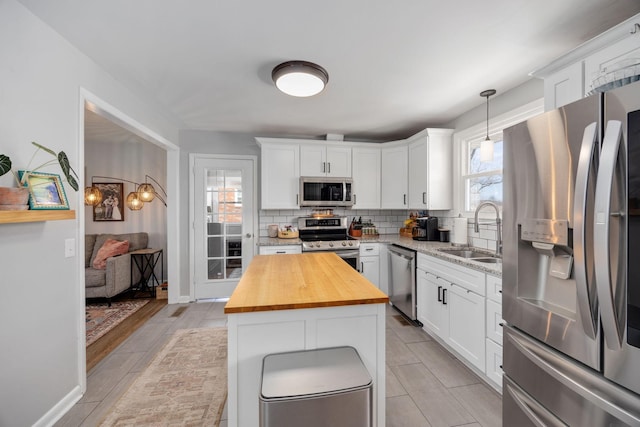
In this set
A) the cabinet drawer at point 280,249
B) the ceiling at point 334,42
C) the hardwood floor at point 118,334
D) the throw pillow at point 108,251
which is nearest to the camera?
the ceiling at point 334,42

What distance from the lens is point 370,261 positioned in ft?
12.2

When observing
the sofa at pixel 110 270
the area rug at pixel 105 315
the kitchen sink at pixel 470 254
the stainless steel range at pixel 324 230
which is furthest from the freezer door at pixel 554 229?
the sofa at pixel 110 270

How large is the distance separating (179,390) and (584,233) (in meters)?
2.57

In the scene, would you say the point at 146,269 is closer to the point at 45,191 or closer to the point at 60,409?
the point at 60,409

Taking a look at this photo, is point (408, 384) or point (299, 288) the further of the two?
point (408, 384)

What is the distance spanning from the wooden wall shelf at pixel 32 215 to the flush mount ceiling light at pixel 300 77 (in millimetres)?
1703

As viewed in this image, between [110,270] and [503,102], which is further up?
[503,102]

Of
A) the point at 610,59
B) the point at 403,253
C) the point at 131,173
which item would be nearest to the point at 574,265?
the point at 610,59

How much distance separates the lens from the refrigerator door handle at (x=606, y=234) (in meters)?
0.90

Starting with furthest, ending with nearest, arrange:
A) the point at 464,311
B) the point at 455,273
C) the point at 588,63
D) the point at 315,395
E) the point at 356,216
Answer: the point at 356,216
the point at 455,273
the point at 464,311
the point at 588,63
the point at 315,395

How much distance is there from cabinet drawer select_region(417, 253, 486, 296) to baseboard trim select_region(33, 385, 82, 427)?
3.00 m

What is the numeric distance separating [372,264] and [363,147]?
68.0 inches

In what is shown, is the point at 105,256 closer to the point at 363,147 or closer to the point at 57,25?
the point at 57,25

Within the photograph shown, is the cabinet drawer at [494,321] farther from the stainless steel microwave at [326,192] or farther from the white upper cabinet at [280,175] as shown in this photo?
the white upper cabinet at [280,175]
